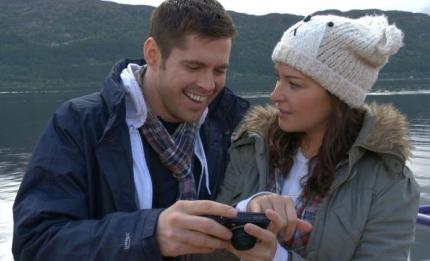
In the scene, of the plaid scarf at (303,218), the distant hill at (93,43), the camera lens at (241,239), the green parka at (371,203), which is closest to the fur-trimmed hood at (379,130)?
the green parka at (371,203)

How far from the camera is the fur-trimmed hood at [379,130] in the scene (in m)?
2.65

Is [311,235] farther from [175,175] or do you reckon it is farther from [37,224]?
[37,224]

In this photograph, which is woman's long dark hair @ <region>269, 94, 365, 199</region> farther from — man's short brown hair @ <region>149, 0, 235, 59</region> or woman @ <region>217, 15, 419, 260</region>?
man's short brown hair @ <region>149, 0, 235, 59</region>

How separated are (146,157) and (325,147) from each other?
2.77 feet

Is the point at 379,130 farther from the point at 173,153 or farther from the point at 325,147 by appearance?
the point at 173,153

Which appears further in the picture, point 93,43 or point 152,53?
point 93,43

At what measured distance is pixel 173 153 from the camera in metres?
2.73

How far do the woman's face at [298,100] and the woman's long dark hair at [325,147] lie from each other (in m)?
0.08

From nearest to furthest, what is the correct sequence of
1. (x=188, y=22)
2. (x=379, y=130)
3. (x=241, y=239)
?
(x=241, y=239) → (x=379, y=130) → (x=188, y=22)

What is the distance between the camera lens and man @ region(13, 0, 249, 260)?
204 centimetres

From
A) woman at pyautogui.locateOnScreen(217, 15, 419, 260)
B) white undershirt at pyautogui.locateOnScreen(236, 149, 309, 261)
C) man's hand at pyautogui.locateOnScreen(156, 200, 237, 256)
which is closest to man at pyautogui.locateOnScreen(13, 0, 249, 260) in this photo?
man's hand at pyautogui.locateOnScreen(156, 200, 237, 256)

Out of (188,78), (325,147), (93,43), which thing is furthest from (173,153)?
(93,43)

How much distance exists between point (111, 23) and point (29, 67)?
3081 centimetres

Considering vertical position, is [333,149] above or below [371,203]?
above
